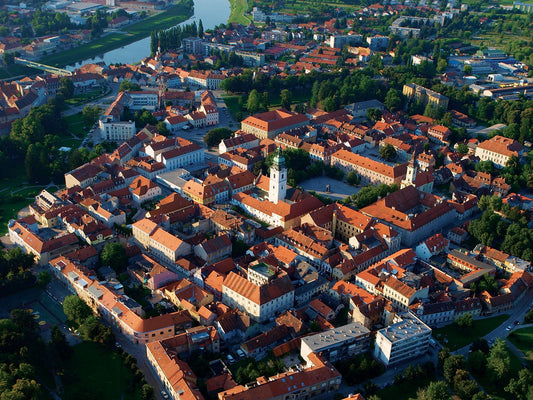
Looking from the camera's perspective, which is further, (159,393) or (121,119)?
(121,119)

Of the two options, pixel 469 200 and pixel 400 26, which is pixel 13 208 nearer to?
pixel 469 200

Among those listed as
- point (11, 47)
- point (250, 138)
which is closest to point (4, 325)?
point (250, 138)

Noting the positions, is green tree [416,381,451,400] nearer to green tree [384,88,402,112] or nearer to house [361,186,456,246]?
house [361,186,456,246]

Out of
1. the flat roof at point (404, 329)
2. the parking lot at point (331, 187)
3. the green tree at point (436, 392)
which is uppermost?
Result: the flat roof at point (404, 329)

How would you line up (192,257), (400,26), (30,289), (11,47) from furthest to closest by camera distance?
(400,26), (11,47), (192,257), (30,289)

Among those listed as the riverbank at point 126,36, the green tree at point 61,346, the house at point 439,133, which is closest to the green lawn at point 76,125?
the riverbank at point 126,36

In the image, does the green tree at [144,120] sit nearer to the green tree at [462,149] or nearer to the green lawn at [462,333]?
the green tree at [462,149]
